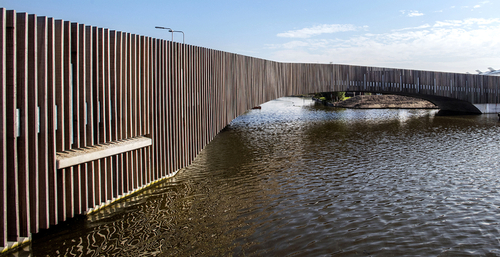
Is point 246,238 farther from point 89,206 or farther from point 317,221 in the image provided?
point 89,206

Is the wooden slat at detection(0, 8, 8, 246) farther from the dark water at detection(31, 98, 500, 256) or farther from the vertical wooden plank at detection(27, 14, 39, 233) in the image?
the dark water at detection(31, 98, 500, 256)

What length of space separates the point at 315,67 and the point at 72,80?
23.3 meters

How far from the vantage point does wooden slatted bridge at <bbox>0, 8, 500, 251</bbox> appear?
5.82 meters

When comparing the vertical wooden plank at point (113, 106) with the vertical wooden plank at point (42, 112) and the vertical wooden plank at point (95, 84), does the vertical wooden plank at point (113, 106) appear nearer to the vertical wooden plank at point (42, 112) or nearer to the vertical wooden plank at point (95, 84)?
the vertical wooden plank at point (95, 84)

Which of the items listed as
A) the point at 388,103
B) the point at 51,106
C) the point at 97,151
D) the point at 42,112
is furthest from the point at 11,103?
the point at 388,103

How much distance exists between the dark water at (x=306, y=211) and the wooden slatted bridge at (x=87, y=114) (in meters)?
0.63

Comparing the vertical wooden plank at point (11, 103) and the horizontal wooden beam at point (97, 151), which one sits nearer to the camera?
the vertical wooden plank at point (11, 103)

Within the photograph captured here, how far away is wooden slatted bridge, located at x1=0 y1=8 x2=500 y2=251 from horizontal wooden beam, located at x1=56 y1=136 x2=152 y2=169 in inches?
0.8

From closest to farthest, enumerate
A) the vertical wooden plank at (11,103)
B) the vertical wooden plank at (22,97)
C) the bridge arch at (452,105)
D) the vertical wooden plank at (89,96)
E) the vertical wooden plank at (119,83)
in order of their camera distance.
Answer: the vertical wooden plank at (11,103)
the vertical wooden plank at (22,97)
the vertical wooden plank at (89,96)
the vertical wooden plank at (119,83)
the bridge arch at (452,105)

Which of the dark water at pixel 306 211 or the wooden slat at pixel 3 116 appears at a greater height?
the wooden slat at pixel 3 116

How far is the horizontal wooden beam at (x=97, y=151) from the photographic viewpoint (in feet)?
21.5

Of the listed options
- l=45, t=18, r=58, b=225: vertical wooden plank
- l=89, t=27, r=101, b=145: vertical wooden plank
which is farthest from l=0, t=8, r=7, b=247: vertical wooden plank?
l=89, t=27, r=101, b=145: vertical wooden plank

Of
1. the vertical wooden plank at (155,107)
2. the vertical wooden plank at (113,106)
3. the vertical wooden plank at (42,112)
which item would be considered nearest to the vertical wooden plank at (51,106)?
the vertical wooden plank at (42,112)

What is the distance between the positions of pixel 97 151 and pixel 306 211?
473cm
